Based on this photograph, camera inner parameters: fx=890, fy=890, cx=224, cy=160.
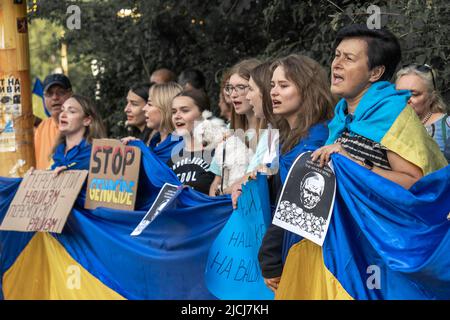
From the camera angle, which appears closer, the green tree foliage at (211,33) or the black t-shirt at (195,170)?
the black t-shirt at (195,170)

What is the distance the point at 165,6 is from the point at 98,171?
Result: 4.29 metres

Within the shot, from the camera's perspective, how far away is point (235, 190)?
5.41 m

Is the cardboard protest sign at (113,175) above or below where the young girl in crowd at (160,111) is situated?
below

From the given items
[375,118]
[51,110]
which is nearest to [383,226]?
[375,118]

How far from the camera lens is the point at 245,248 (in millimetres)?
5324

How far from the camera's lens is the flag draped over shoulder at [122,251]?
5.91 metres

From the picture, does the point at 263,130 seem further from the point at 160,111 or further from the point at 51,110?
the point at 51,110

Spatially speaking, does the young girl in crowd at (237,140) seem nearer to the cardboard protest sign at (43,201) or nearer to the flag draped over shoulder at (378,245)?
the cardboard protest sign at (43,201)

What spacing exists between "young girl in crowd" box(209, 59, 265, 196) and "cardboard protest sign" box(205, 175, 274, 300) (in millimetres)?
498

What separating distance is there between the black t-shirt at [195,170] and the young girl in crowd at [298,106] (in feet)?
3.96

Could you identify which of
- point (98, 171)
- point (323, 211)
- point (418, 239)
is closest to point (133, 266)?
point (98, 171)

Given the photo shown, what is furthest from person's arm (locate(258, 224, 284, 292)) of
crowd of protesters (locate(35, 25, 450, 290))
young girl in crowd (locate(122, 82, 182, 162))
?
young girl in crowd (locate(122, 82, 182, 162))

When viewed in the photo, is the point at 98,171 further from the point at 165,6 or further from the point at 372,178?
the point at 165,6

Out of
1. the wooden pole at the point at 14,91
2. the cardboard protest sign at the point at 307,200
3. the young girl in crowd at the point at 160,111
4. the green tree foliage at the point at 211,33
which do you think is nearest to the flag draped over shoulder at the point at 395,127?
the cardboard protest sign at the point at 307,200
